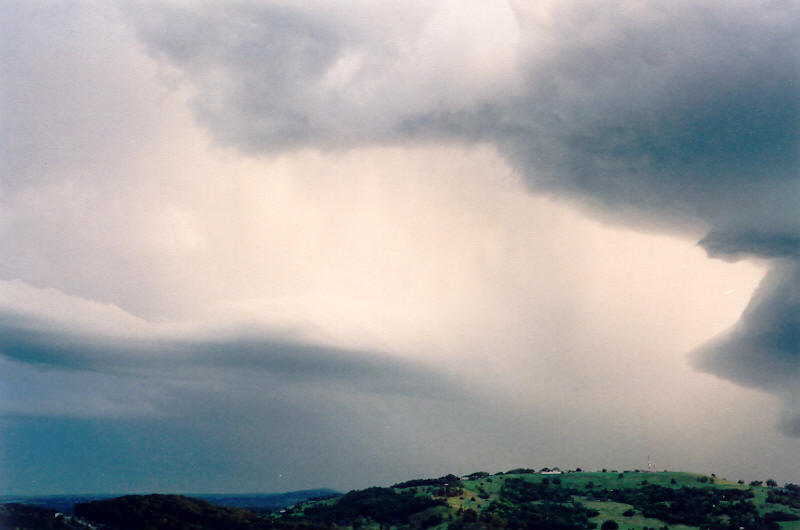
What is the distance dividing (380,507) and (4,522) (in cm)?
8900

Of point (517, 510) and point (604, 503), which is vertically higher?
point (604, 503)

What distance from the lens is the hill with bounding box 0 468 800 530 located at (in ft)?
496

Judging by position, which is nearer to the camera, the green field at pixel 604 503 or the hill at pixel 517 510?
the hill at pixel 517 510

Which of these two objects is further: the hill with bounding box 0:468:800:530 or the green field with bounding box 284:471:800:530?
the green field with bounding box 284:471:800:530

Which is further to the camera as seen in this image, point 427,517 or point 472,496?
point 472,496

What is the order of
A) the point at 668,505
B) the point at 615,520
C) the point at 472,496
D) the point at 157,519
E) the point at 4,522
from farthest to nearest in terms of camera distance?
the point at 472,496, the point at 668,505, the point at 615,520, the point at 157,519, the point at 4,522

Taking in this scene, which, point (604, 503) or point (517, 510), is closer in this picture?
point (517, 510)

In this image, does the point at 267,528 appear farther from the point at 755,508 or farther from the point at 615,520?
the point at 755,508

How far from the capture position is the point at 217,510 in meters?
167

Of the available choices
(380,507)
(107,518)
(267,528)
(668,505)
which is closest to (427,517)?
(380,507)

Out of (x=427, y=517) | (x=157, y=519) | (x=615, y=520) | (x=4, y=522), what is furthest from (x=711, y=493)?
(x=4, y=522)

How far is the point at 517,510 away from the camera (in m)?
171

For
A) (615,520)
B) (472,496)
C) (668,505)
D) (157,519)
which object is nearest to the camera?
(157,519)

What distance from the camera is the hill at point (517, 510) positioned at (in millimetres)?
151250
